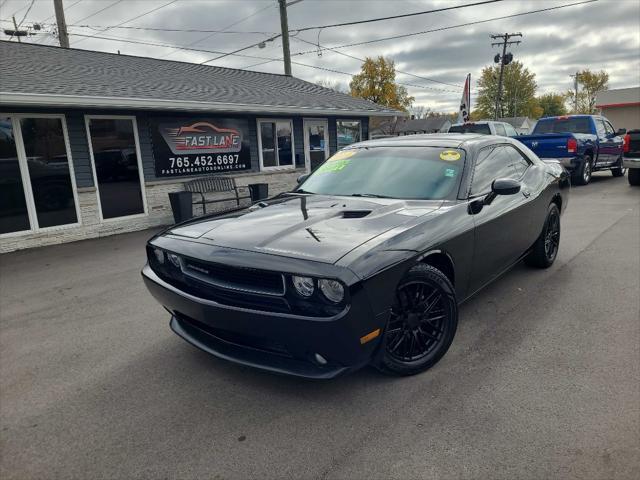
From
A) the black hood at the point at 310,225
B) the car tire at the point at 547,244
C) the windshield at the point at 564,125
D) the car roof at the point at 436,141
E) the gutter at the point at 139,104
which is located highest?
the gutter at the point at 139,104

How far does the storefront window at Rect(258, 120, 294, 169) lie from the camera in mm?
12218

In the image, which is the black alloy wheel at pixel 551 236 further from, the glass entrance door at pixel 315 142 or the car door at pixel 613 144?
the car door at pixel 613 144

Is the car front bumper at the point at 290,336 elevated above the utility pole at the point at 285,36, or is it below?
below

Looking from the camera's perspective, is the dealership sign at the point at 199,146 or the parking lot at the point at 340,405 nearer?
the parking lot at the point at 340,405

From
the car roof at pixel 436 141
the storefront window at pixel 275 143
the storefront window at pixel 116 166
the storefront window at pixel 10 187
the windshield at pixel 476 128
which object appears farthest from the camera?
the windshield at pixel 476 128

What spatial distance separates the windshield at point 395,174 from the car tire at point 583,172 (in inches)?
423

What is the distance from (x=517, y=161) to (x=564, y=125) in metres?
11.0

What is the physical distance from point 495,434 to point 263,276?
58.6 inches

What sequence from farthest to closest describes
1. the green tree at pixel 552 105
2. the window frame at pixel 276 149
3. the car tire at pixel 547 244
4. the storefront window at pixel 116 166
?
the green tree at pixel 552 105 → the window frame at pixel 276 149 → the storefront window at pixel 116 166 → the car tire at pixel 547 244

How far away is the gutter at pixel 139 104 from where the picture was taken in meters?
7.35

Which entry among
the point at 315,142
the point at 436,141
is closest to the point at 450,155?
the point at 436,141

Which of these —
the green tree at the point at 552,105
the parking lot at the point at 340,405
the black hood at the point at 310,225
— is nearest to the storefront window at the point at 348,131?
the parking lot at the point at 340,405

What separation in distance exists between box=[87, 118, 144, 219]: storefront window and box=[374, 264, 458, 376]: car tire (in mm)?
7912

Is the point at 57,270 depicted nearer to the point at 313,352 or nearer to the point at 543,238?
the point at 313,352
